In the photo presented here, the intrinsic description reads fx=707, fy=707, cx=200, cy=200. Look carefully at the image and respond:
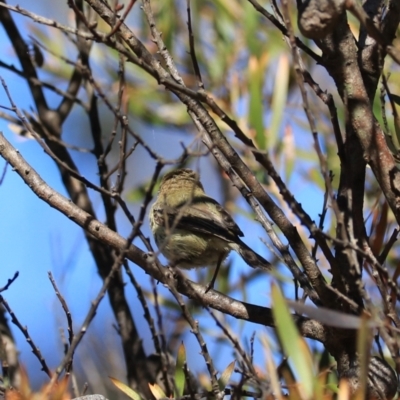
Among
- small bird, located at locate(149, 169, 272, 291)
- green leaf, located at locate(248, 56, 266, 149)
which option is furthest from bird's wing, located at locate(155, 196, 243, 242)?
green leaf, located at locate(248, 56, 266, 149)

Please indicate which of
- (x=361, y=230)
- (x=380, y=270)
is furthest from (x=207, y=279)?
(x=380, y=270)

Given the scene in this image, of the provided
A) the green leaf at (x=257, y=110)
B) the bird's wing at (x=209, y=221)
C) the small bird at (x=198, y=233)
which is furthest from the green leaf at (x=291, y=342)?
the bird's wing at (x=209, y=221)

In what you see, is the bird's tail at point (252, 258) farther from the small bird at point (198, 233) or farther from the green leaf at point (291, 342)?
the green leaf at point (291, 342)

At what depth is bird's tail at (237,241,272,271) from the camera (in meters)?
2.84

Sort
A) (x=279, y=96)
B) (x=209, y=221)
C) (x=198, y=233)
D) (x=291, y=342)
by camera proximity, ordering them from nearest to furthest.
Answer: (x=291, y=342)
(x=279, y=96)
(x=209, y=221)
(x=198, y=233)

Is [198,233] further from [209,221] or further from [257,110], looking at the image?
[257,110]

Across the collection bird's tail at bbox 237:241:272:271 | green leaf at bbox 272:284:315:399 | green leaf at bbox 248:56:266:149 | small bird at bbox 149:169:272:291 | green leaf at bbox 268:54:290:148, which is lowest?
green leaf at bbox 272:284:315:399

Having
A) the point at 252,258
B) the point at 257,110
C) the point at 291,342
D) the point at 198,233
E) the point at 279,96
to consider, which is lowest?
the point at 291,342

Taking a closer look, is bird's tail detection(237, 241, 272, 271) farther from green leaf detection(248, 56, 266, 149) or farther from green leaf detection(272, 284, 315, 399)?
green leaf detection(272, 284, 315, 399)

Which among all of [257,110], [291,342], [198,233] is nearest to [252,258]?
[198,233]

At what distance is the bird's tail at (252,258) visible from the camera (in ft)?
9.32

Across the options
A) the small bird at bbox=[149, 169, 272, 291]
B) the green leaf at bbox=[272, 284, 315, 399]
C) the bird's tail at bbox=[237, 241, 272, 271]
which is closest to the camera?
the green leaf at bbox=[272, 284, 315, 399]

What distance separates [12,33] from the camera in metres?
3.28

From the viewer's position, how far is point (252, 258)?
2.91 metres
